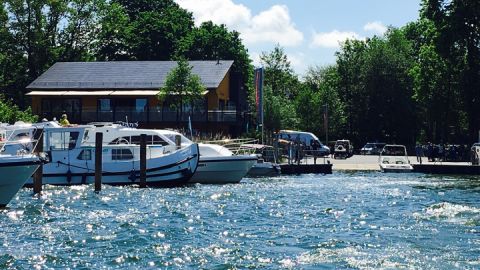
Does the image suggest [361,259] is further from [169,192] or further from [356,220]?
[169,192]

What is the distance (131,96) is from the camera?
76562mm

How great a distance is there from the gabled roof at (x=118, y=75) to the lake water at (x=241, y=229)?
115ft

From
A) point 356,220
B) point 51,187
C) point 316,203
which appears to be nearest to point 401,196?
point 316,203

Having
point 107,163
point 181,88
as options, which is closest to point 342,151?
point 181,88

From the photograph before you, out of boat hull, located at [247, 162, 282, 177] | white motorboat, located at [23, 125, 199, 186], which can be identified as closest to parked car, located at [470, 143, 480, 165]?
boat hull, located at [247, 162, 282, 177]

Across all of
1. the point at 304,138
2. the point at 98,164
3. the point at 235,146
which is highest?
the point at 304,138

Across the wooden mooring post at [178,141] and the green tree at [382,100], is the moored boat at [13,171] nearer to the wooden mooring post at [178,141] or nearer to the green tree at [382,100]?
the wooden mooring post at [178,141]

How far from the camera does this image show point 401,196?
129ft

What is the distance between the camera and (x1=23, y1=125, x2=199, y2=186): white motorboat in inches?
1768

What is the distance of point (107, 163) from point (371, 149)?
157 feet

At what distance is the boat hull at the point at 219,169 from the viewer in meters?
48.8

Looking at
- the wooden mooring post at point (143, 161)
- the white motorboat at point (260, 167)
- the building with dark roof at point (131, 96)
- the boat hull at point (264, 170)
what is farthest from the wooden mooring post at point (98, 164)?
the building with dark roof at point (131, 96)

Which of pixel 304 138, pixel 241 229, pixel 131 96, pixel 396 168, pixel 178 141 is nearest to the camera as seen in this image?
pixel 241 229

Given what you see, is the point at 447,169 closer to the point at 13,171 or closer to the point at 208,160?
the point at 208,160
